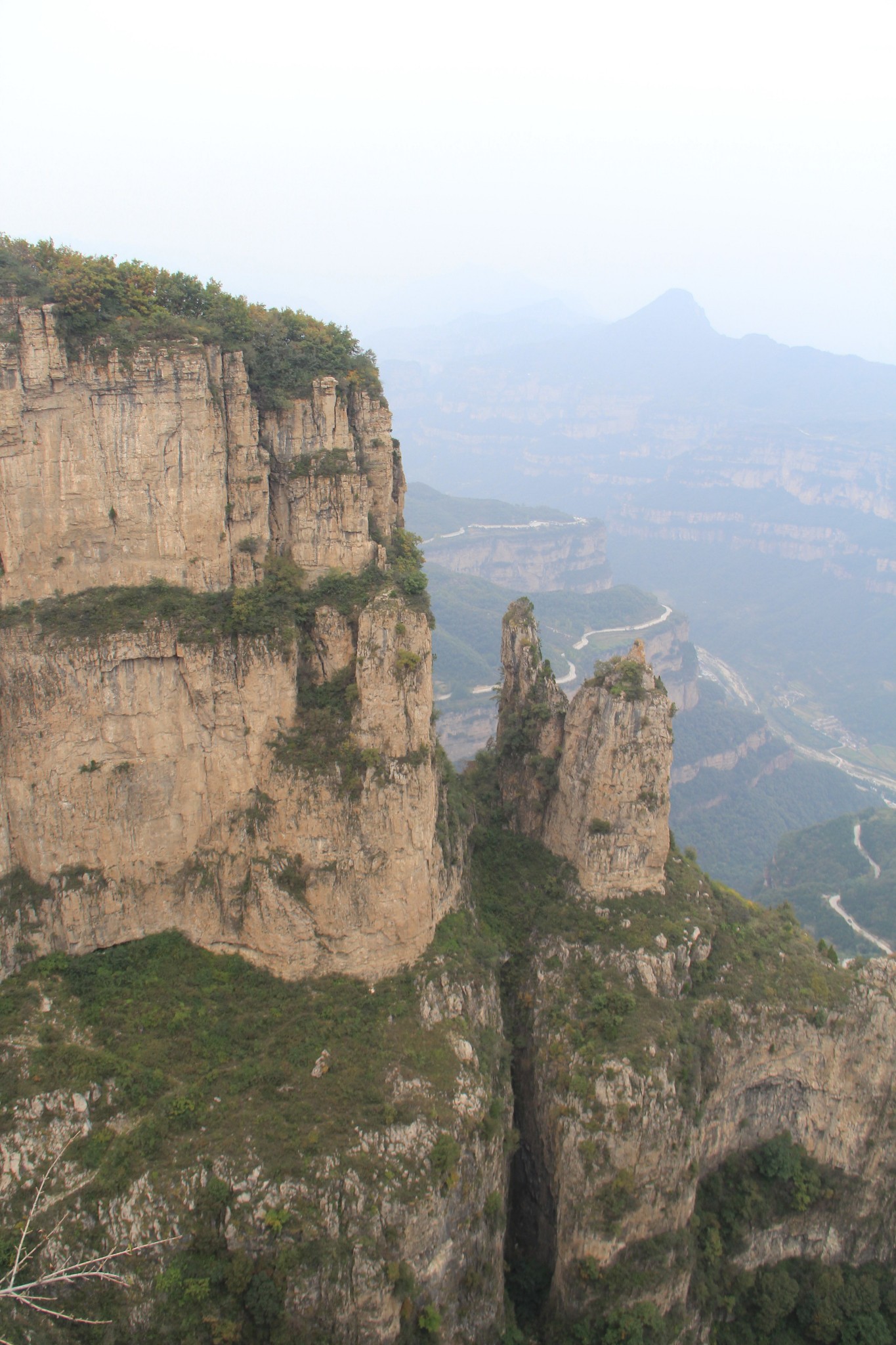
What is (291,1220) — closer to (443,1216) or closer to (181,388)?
(443,1216)

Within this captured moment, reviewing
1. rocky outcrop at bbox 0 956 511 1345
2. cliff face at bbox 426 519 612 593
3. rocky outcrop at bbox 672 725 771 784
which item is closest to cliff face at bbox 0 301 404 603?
rocky outcrop at bbox 0 956 511 1345

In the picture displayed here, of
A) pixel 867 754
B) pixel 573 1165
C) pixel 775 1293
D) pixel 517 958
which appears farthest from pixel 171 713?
pixel 867 754

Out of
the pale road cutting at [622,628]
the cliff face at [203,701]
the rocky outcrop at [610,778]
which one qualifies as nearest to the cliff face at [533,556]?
the pale road cutting at [622,628]

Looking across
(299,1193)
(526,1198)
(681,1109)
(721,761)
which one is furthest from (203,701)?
(721,761)

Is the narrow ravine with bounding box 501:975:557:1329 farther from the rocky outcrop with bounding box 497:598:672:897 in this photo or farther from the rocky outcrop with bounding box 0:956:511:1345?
the rocky outcrop with bounding box 497:598:672:897

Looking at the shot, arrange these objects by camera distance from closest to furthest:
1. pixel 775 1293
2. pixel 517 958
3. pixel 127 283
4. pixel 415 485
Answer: pixel 127 283 < pixel 775 1293 < pixel 517 958 < pixel 415 485

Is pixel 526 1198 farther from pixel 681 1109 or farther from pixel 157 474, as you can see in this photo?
pixel 157 474

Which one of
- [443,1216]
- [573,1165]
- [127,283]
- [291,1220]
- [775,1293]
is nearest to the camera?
[291,1220]

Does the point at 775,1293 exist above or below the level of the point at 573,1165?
below
